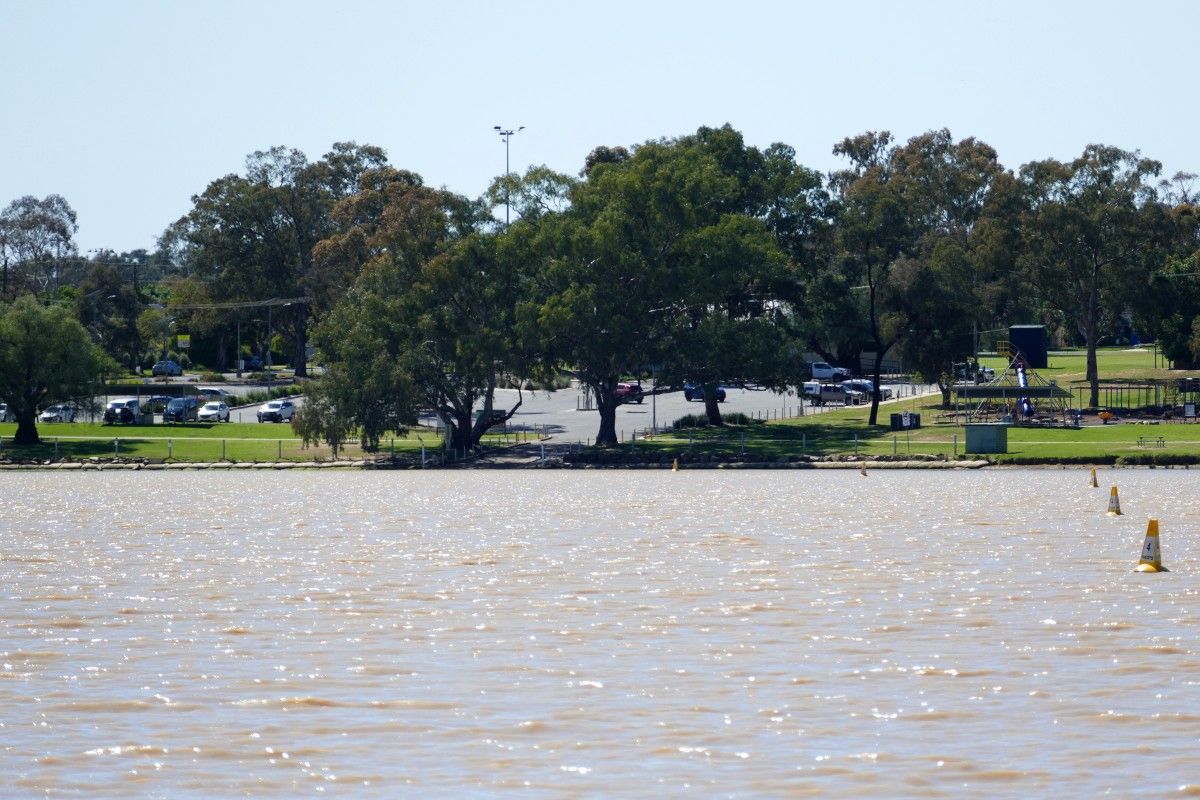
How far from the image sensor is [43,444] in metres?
90.5

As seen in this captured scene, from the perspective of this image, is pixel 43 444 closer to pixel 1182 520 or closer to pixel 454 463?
pixel 454 463

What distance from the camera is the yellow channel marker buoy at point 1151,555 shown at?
32156 mm

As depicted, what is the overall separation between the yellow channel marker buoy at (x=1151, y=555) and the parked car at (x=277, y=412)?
7673 centimetres

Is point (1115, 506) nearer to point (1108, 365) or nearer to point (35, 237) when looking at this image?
point (1108, 365)

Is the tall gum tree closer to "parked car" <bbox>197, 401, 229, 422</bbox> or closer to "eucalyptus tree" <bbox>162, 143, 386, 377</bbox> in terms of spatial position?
A: "parked car" <bbox>197, 401, 229, 422</bbox>

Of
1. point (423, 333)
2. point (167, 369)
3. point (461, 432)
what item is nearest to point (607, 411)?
point (461, 432)

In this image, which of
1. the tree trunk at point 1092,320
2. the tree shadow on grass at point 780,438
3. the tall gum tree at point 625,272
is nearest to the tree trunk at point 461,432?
the tall gum tree at point 625,272

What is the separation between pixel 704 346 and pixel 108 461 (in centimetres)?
2912

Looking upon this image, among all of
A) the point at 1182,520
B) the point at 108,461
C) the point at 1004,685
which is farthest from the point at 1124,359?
the point at 1004,685

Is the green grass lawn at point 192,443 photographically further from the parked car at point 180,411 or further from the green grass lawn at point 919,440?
the green grass lawn at point 919,440

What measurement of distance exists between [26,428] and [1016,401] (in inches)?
2050

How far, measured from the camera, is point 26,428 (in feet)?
298

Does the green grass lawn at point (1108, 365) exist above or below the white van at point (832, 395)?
above

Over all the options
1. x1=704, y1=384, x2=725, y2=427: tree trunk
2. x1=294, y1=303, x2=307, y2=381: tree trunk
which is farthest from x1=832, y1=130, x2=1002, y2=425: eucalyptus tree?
x1=294, y1=303, x2=307, y2=381: tree trunk
